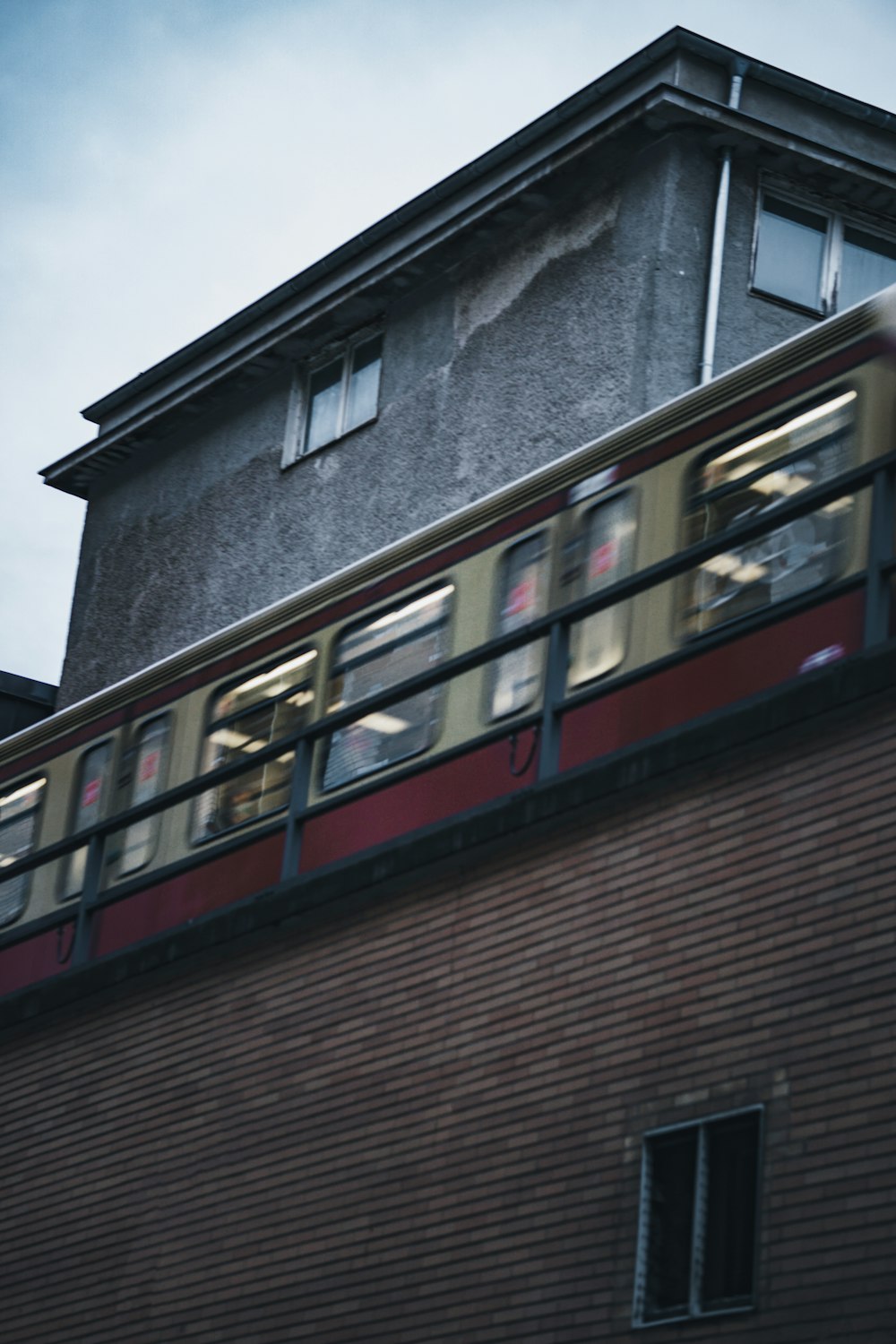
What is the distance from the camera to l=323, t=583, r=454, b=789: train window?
444 inches

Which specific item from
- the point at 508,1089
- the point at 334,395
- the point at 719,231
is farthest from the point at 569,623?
the point at 334,395

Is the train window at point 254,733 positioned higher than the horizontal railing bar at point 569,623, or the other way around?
the train window at point 254,733

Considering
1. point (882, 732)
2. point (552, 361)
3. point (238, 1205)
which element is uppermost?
point (552, 361)

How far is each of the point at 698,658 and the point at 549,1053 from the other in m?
1.90

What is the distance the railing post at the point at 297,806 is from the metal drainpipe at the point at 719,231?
18.3 ft

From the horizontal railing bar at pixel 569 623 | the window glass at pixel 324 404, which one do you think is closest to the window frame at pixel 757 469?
the horizontal railing bar at pixel 569 623

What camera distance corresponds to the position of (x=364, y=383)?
55.7ft

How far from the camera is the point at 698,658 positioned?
30.5 ft

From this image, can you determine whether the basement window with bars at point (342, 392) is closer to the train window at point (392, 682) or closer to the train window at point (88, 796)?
the train window at point (88, 796)

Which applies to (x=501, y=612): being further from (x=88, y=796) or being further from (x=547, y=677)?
(x=88, y=796)

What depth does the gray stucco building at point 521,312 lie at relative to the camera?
14.8m

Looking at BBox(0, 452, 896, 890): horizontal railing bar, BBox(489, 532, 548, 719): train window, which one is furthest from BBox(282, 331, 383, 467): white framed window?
BBox(0, 452, 896, 890): horizontal railing bar

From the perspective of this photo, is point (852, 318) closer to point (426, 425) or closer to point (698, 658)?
point (698, 658)

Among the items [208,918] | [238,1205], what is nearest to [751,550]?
[208,918]
